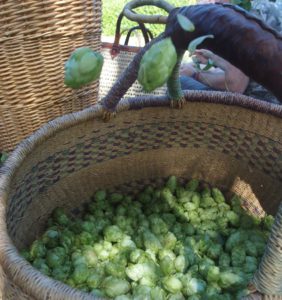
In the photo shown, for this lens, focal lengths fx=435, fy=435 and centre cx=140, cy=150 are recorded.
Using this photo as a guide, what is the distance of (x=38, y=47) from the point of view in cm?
128

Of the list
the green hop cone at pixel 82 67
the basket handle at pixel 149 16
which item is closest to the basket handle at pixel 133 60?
the basket handle at pixel 149 16

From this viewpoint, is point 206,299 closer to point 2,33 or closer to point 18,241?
point 18,241

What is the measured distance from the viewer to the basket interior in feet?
3.59

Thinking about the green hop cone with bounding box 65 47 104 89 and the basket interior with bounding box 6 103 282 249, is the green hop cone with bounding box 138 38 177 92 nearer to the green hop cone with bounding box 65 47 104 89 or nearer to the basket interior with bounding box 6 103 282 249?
the green hop cone with bounding box 65 47 104 89

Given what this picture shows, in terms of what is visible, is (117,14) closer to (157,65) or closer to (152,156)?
(152,156)

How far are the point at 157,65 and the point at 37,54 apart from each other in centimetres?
78

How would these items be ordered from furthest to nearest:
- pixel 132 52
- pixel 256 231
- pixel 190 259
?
1. pixel 132 52
2. pixel 256 231
3. pixel 190 259

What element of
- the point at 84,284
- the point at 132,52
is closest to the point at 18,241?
the point at 84,284

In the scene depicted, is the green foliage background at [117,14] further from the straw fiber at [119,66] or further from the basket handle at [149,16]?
the basket handle at [149,16]

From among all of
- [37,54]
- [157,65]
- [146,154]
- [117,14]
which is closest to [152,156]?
[146,154]

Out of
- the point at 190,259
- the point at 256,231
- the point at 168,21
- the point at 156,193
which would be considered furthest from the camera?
the point at 156,193

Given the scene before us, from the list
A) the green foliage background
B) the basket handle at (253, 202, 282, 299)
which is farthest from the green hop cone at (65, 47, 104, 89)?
the green foliage background

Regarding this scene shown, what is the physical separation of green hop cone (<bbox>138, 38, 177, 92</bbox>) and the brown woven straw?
412 mm

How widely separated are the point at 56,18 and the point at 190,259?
2.55 ft
